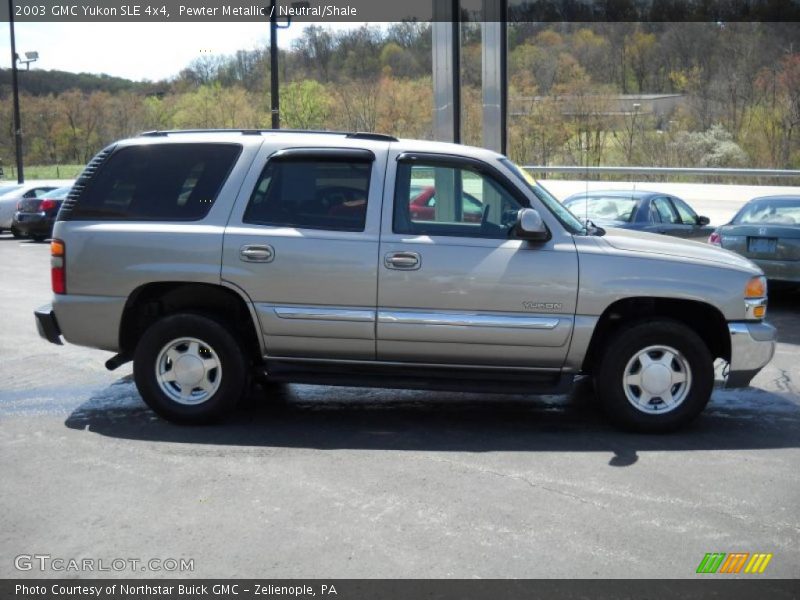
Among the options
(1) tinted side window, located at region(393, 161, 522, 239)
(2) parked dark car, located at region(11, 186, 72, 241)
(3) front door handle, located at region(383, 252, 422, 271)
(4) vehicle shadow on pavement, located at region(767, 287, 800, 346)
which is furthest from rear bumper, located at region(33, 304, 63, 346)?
→ (2) parked dark car, located at region(11, 186, 72, 241)

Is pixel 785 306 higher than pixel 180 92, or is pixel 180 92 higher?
pixel 180 92

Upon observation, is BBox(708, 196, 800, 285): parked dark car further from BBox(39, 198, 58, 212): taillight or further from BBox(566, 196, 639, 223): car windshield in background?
BBox(39, 198, 58, 212): taillight

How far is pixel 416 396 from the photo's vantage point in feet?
24.6

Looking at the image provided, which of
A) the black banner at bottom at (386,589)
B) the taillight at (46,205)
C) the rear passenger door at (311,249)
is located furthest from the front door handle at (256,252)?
the taillight at (46,205)

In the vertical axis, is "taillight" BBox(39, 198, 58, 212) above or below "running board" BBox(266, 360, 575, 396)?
above

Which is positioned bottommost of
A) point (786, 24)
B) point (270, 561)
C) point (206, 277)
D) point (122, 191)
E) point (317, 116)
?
point (270, 561)

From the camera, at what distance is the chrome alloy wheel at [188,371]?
6496mm

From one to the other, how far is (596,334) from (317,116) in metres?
16.6

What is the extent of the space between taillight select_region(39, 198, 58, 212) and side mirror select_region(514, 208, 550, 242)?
1873cm

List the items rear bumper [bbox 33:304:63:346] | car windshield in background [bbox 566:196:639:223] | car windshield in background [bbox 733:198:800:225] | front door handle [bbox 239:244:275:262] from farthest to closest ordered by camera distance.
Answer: car windshield in background [bbox 566:196:639:223], car windshield in background [bbox 733:198:800:225], rear bumper [bbox 33:304:63:346], front door handle [bbox 239:244:275:262]

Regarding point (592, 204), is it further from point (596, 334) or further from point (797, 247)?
point (596, 334)

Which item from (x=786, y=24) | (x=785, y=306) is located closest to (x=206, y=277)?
(x=785, y=306)

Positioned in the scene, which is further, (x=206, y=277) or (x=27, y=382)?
(x=27, y=382)

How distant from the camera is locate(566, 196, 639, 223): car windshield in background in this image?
12.3 m
